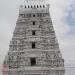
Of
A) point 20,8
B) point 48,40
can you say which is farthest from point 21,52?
point 20,8

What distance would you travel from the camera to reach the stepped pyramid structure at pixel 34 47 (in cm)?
3111

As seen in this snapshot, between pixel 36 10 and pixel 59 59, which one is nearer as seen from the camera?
pixel 59 59

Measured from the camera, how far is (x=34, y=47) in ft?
106

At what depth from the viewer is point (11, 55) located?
3173 cm

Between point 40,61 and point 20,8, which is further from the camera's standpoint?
point 20,8

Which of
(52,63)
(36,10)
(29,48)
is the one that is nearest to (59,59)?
(52,63)

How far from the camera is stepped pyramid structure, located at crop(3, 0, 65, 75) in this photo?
3111 centimetres

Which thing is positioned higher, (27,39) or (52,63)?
(27,39)

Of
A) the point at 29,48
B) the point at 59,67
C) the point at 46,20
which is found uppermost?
the point at 46,20

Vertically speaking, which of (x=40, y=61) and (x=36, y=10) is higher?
(x=36, y=10)

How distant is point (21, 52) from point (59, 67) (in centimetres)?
430

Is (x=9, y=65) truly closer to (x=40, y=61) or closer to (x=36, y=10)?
(x=40, y=61)

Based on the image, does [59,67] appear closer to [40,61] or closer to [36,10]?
[40,61]

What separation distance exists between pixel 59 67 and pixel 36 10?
23.4 feet
